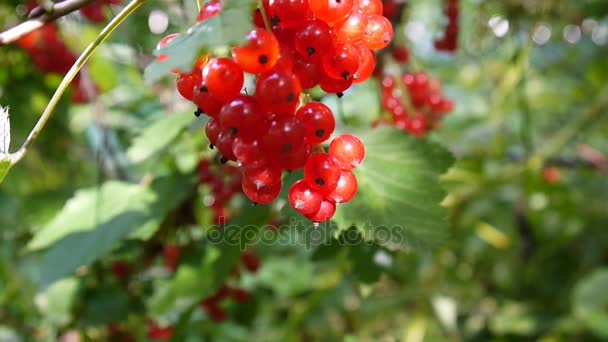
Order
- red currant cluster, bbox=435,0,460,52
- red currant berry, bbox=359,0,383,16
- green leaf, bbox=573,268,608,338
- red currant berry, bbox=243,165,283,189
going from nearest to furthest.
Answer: red currant berry, bbox=243,165,283,189 → red currant berry, bbox=359,0,383,16 → red currant cluster, bbox=435,0,460,52 → green leaf, bbox=573,268,608,338

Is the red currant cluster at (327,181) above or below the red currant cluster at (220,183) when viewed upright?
above

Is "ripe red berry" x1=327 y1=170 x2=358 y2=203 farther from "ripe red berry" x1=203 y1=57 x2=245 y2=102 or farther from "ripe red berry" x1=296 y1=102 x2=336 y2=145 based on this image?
"ripe red berry" x1=203 y1=57 x2=245 y2=102

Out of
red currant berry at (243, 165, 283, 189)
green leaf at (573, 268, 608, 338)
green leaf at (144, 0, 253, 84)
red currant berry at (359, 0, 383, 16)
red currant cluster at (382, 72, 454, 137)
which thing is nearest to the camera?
green leaf at (144, 0, 253, 84)

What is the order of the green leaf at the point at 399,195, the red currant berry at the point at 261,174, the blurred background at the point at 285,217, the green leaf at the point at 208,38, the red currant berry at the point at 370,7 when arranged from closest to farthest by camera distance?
the green leaf at the point at 208,38, the red currant berry at the point at 261,174, the red currant berry at the point at 370,7, the green leaf at the point at 399,195, the blurred background at the point at 285,217

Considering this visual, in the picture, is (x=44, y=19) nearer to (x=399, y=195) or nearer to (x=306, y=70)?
(x=306, y=70)

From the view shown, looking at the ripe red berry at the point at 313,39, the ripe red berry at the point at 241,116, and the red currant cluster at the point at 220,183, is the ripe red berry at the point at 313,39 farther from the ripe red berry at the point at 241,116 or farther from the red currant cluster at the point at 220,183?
the red currant cluster at the point at 220,183

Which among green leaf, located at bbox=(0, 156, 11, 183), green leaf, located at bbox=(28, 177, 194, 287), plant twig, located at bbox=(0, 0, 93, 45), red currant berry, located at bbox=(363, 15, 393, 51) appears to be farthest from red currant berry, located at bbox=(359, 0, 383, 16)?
green leaf, located at bbox=(28, 177, 194, 287)

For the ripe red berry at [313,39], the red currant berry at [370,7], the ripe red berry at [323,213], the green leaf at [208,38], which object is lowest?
the ripe red berry at [323,213]

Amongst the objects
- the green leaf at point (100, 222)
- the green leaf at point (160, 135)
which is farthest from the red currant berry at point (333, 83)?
the green leaf at point (100, 222)
